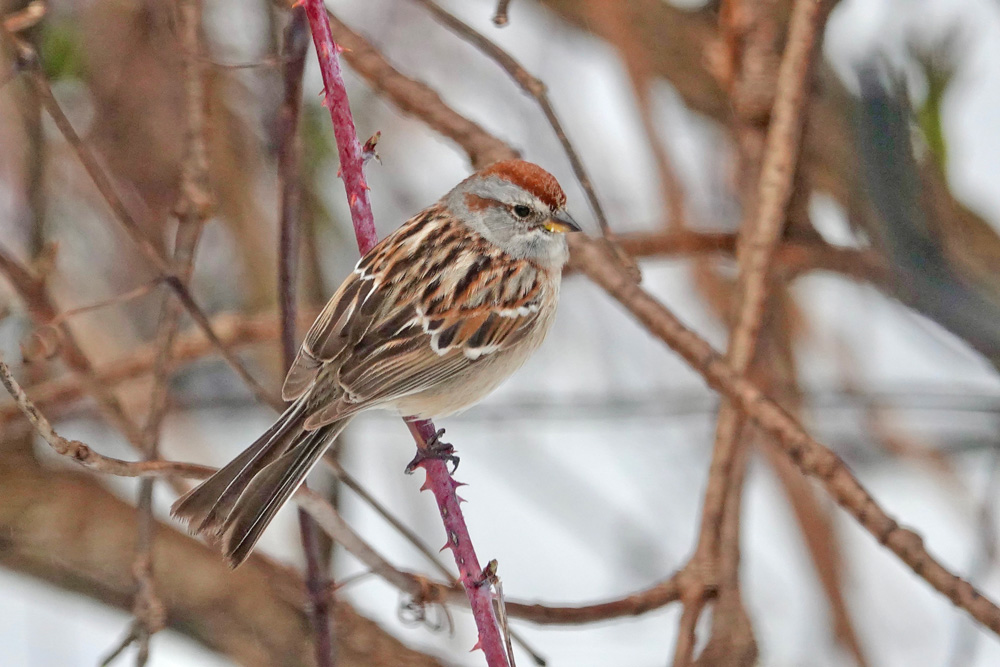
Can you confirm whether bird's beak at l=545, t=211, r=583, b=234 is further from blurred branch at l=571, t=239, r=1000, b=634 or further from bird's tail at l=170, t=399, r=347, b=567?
bird's tail at l=170, t=399, r=347, b=567

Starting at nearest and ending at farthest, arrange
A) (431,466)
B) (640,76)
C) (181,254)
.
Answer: (431,466) < (181,254) < (640,76)

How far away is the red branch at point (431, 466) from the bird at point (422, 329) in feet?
0.57

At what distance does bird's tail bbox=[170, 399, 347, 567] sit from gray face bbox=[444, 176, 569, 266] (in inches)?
25.5

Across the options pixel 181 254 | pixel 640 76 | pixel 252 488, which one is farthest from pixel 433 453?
pixel 640 76

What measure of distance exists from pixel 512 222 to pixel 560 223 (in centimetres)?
11

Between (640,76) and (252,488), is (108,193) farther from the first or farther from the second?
(640,76)

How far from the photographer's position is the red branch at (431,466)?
147 cm

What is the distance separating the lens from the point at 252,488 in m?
1.81

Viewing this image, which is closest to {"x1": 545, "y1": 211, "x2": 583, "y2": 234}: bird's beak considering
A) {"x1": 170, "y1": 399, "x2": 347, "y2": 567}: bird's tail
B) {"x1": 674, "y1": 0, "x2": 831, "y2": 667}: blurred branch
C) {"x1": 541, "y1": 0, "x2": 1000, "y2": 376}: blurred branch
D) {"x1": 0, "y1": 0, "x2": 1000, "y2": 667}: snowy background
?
{"x1": 674, "y1": 0, "x2": 831, "y2": 667}: blurred branch

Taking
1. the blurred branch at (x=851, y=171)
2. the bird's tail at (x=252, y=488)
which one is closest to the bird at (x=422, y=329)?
the bird's tail at (x=252, y=488)

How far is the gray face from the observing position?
2.31 metres

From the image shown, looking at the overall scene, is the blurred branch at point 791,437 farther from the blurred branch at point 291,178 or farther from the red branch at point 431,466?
the blurred branch at point 291,178

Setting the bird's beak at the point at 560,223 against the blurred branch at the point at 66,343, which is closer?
the blurred branch at the point at 66,343

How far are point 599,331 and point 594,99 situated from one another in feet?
5.04
